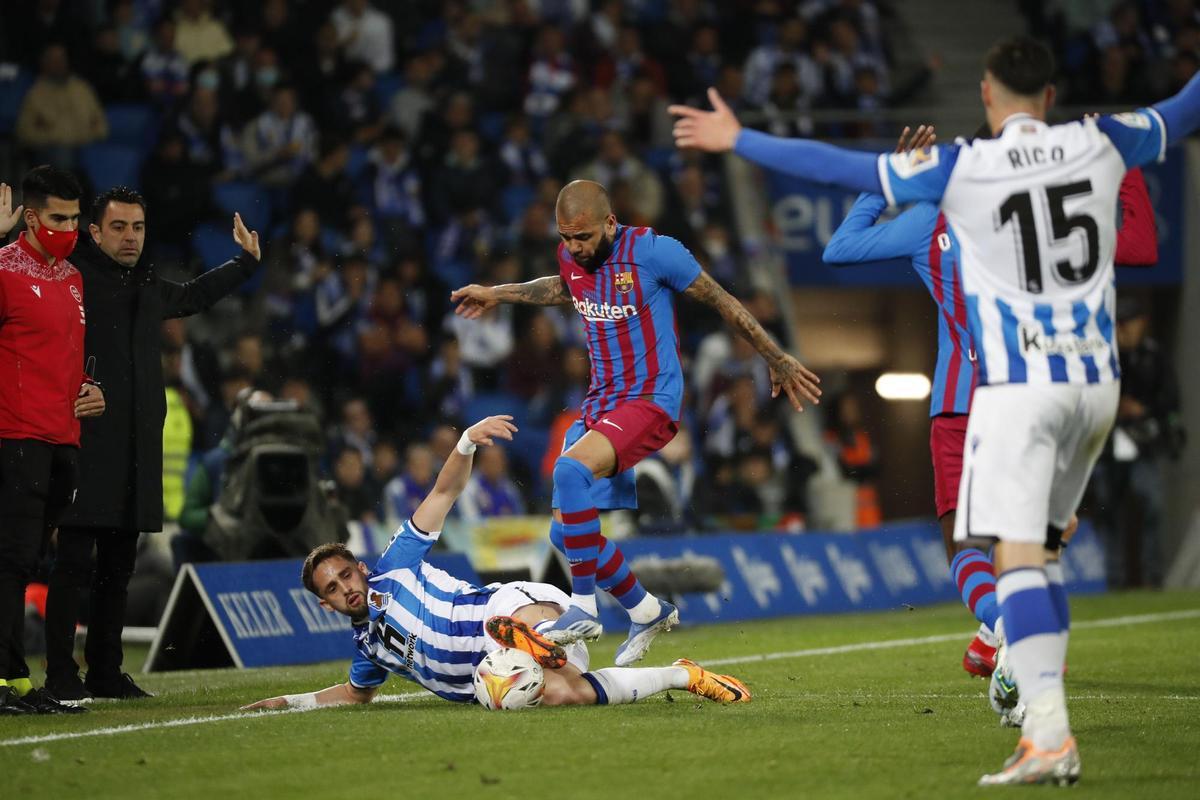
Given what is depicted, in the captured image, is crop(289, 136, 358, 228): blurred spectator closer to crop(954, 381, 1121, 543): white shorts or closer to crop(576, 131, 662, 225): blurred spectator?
A: crop(576, 131, 662, 225): blurred spectator

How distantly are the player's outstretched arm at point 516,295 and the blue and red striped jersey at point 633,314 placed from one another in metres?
0.32

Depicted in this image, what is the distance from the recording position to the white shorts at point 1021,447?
5.98m

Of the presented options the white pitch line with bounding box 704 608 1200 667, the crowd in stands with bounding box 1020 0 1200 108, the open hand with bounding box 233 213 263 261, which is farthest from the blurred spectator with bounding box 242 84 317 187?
the crowd in stands with bounding box 1020 0 1200 108

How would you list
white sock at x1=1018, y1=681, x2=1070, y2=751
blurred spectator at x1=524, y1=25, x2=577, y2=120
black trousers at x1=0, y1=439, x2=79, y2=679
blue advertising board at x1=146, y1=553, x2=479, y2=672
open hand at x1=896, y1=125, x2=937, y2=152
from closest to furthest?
white sock at x1=1018, y1=681, x2=1070, y2=751 < open hand at x1=896, y1=125, x2=937, y2=152 < black trousers at x1=0, y1=439, x2=79, y2=679 < blue advertising board at x1=146, y1=553, x2=479, y2=672 < blurred spectator at x1=524, y1=25, x2=577, y2=120

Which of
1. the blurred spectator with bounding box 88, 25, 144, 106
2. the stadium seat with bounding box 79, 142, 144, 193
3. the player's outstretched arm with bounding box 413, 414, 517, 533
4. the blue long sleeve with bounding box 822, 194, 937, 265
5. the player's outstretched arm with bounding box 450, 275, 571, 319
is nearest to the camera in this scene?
the blue long sleeve with bounding box 822, 194, 937, 265

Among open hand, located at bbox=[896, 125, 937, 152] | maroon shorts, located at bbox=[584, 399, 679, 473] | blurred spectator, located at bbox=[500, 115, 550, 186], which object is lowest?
maroon shorts, located at bbox=[584, 399, 679, 473]

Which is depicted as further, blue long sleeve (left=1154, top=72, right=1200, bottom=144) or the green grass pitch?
blue long sleeve (left=1154, top=72, right=1200, bottom=144)

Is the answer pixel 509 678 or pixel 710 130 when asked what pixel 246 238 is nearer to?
pixel 509 678

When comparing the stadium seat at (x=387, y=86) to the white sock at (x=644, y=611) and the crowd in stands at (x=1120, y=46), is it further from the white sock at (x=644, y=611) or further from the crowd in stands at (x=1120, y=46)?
the white sock at (x=644, y=611)

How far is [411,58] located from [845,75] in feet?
17.5

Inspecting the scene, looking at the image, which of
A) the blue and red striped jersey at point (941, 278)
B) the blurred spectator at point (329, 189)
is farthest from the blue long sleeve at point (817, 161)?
the blurred spectator at point (329, 189)

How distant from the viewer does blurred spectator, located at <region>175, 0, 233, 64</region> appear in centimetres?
1808

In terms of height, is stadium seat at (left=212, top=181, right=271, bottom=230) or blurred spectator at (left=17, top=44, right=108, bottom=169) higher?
blurred spectator at (left=17, top=44, right=108, bottom=169)

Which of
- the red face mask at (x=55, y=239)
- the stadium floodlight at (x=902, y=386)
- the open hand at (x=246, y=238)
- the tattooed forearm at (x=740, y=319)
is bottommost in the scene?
the stadium floodlight at (x=902, y=386)
